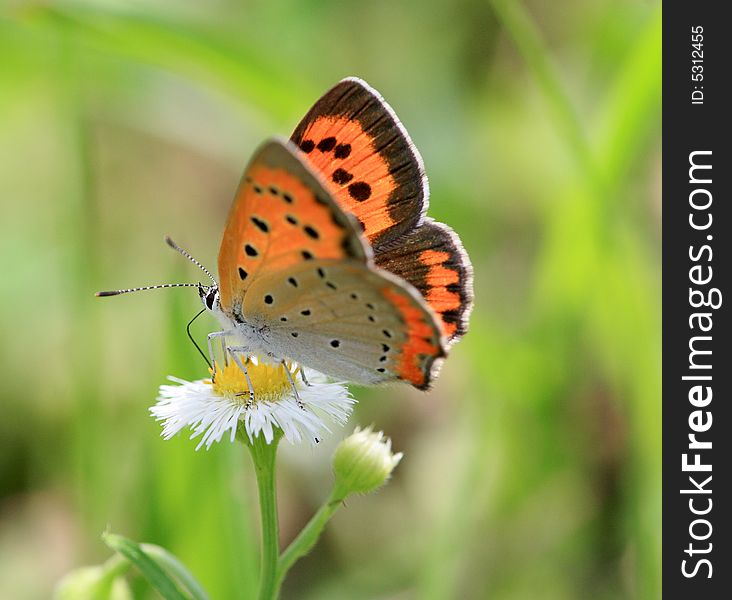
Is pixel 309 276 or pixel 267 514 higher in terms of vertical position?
pixel 309 276

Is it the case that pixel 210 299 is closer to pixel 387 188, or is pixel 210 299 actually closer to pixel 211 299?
pixel 211 299

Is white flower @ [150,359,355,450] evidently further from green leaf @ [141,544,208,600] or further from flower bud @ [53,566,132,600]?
flower bud @ [53,566,132,600]

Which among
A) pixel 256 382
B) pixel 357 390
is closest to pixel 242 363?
pixel 256 382

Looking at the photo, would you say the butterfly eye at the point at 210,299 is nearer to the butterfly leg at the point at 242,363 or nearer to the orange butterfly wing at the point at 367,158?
the butterfly leg at the point at 242,363

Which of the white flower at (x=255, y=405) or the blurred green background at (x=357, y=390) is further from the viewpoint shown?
the blurred green background at (x=357, y=390)

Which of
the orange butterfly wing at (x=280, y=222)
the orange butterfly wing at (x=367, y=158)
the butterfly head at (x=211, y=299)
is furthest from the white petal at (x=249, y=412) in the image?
the orange butterfly wing at (x=367, y=158)

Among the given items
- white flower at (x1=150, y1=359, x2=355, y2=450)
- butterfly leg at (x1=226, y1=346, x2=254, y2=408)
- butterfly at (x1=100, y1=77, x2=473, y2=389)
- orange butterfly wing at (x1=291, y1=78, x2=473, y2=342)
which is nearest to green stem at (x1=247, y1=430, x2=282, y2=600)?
white flower at (x1=150, y1=359, x2=355, y2=450)
